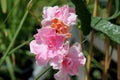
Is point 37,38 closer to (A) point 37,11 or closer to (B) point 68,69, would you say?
(B) point 68,69

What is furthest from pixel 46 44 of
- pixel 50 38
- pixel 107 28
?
pixel 107 28

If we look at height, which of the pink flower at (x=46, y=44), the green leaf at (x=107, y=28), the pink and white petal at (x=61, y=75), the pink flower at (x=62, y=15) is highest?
the pink flower at (x=62, y=15)

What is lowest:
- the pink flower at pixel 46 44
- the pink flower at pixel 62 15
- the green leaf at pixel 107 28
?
the green leaf at pixel 107 28

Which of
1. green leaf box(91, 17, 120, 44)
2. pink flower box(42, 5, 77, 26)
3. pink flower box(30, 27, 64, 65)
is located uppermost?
pink flower box(42, 5, 77, 26)

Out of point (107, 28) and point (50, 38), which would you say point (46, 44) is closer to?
point (50, 38)

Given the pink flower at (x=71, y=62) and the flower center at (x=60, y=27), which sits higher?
the flower center at (x=60, y=27)
